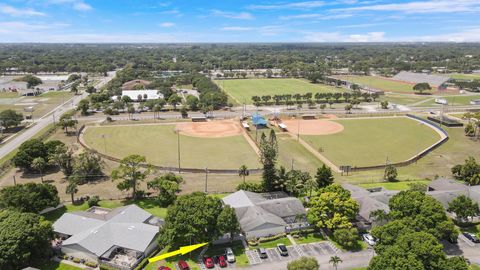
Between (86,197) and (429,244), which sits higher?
(429,244)

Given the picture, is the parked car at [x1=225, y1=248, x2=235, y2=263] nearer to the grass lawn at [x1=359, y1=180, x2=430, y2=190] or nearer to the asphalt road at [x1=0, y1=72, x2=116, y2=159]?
the grass lawn at [x1=359, y1=180, x2=430, y2=190]

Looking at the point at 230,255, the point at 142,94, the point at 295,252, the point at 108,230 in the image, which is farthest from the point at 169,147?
the point at 142,94

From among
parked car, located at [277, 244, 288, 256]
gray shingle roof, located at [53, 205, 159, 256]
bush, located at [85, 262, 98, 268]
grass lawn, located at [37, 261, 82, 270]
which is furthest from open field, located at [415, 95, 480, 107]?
grass lawn, located at [37, 261, 82, 270]

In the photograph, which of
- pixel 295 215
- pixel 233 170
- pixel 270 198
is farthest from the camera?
pixel 233 170

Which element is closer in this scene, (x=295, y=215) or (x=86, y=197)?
(x=295, y=215)

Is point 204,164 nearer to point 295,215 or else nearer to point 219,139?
point 219,139

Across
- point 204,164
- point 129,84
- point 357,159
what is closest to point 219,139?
point 204,164
